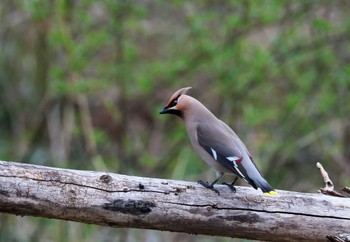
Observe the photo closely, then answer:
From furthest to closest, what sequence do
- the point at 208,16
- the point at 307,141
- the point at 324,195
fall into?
the point at 307,141 < the point at 208,16 < the point at 324,195

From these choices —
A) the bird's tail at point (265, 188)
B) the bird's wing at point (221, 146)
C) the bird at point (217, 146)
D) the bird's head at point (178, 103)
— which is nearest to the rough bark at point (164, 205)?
the bird's tail at point (265, 188)

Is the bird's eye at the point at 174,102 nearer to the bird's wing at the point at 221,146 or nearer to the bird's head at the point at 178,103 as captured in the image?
the bird's head at the point at 178,103

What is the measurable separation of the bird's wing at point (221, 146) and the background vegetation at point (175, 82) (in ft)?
12.1

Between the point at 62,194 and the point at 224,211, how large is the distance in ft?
3.09

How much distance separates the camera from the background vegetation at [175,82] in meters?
8.99

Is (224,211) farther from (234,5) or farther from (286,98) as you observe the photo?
(286,98)

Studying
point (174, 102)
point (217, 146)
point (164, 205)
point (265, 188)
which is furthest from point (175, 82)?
point (164, 205)

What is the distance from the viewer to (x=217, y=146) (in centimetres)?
512

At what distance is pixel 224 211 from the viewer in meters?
4.45

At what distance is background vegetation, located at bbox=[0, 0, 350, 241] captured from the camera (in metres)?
8.99

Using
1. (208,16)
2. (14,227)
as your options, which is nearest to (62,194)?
(208,16)

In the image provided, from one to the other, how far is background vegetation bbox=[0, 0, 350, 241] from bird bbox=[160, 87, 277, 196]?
11.4ft

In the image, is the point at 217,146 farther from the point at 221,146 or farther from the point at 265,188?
the point at 265,188

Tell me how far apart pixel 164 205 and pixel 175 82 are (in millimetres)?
5039
